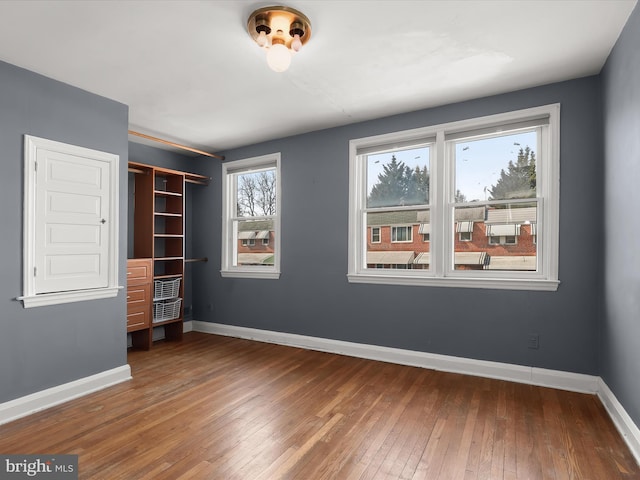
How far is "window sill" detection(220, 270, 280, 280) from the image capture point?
467cm

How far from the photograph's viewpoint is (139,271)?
4316 millimetres

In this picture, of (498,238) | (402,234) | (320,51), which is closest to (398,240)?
(402,234)

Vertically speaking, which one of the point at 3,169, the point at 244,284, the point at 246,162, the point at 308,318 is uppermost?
the point at 246,162

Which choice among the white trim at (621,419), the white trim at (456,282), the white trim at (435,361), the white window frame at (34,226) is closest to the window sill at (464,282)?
the white trim at (456,282)

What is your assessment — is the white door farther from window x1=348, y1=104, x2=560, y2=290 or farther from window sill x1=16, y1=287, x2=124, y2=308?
window x1=348, y1=104, x2=560, y2=290

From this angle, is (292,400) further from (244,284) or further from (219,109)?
(219,109)

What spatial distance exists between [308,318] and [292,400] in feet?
5.02

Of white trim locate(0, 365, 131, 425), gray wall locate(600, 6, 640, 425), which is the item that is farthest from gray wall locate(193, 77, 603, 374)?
white trim locate(0, 365, 131, 425)

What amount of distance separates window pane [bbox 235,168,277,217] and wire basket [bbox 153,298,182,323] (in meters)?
1.49

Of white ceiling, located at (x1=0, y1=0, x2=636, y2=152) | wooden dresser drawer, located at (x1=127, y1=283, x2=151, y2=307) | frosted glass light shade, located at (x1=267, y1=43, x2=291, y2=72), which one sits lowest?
wooden dresser drawer, located at (x1=127, y1=283, x2=151, y2=307)

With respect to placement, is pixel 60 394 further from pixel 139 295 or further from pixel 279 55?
pixel 279 55

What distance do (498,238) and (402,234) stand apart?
93cm

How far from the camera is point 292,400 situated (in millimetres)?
2904

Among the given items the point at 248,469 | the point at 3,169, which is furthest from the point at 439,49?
the point at 3,169
